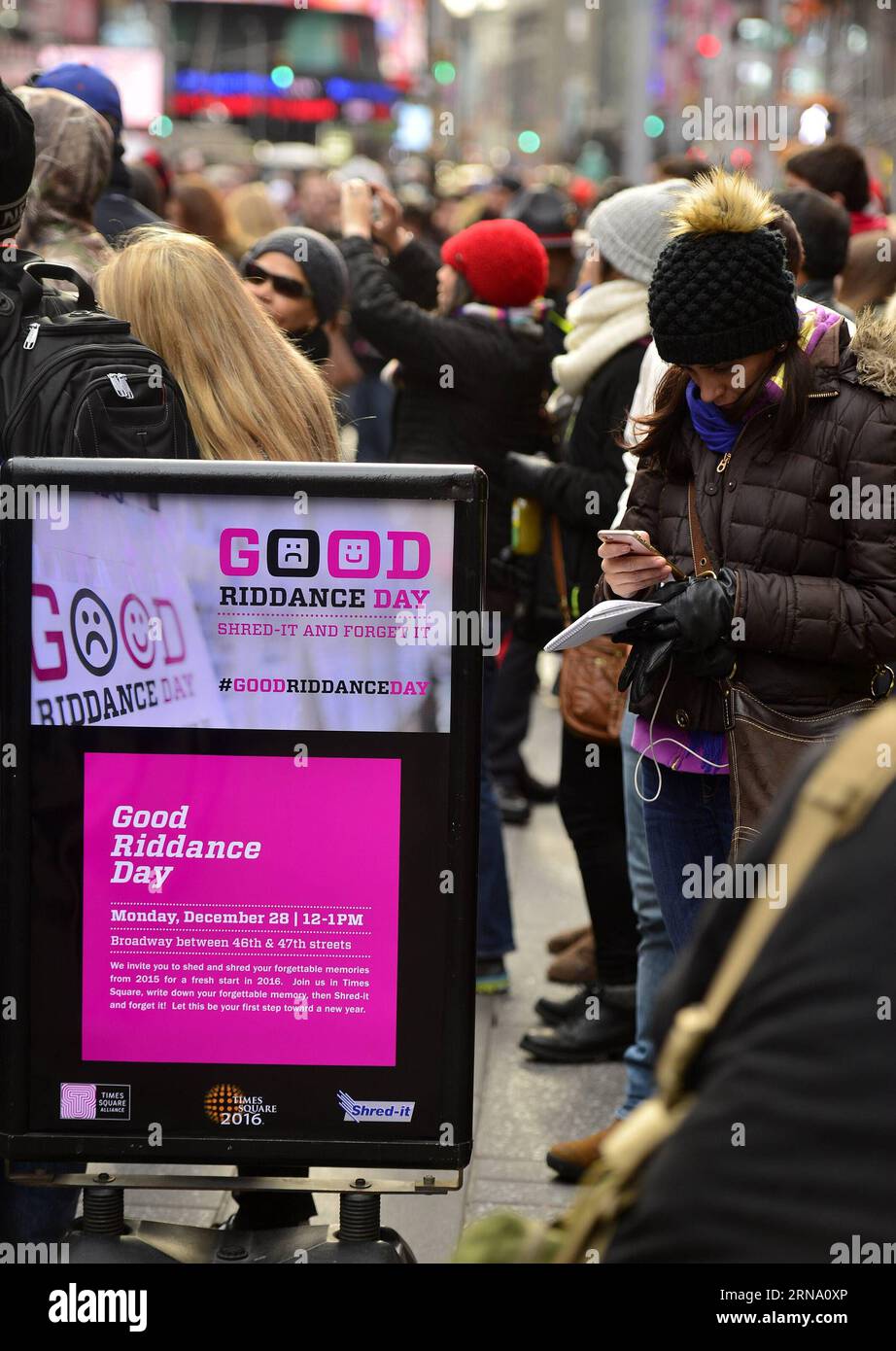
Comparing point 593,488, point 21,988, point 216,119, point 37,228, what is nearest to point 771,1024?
point 21,988

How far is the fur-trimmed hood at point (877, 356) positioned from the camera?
3473mm

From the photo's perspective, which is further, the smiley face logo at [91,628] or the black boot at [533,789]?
the black boot at [533,789]

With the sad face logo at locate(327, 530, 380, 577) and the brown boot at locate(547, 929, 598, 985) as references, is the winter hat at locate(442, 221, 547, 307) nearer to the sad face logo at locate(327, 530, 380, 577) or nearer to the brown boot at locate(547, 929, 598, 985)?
the brown boot at locate(547, 929, 598, 985)

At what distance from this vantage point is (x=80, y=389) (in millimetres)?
3031

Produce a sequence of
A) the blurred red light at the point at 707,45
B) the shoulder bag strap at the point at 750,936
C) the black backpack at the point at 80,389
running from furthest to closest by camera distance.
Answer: the blurred red light at the point at 707,45, the black backpack at the point at 80,389, the shoulder bag strap at the point at 750,936

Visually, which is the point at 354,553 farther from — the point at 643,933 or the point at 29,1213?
the point at 643,933

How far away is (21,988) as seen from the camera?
109 inches

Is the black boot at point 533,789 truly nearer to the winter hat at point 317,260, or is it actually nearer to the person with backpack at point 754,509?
the winter hat at point 317,260

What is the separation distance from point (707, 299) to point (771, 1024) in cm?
231

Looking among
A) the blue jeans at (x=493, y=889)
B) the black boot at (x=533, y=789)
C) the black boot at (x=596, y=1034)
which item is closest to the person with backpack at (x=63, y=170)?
the blue jeans at (x=493, y=889)

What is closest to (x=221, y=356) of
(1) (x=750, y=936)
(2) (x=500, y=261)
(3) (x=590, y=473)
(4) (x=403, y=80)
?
(3) (x=590, y=473)

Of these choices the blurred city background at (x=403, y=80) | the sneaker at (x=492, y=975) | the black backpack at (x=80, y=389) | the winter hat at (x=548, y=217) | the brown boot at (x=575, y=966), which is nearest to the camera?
the black backpack at (x=80, y=389)

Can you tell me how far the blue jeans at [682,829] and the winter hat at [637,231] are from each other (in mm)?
1527
